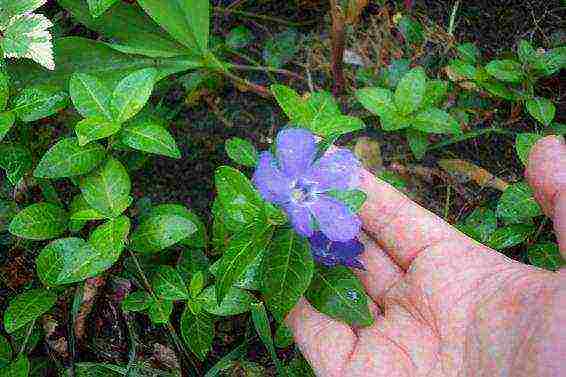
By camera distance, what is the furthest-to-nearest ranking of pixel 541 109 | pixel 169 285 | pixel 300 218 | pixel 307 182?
pixel 541 109 → pixel 169 285 → pixel 307 182 → pixel 300 218

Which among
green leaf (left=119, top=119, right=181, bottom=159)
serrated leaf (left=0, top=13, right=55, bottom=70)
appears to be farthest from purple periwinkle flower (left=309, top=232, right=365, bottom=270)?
serrated leaf (left=0, top=13, right=55, bottom=70)

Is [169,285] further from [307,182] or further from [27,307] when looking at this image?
[307,182]

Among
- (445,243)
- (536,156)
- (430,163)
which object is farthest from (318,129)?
(430,163)

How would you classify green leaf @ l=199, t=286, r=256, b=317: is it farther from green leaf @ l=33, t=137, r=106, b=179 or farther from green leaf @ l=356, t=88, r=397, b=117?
green leaf @ l=356, t=88, r=397, b=117

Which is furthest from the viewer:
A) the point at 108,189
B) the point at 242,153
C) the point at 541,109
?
the point at 541,109

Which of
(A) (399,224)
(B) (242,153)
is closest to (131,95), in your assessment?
(B) (242,153)

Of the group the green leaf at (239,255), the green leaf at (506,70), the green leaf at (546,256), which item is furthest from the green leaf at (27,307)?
the green leaf at (506,70)
